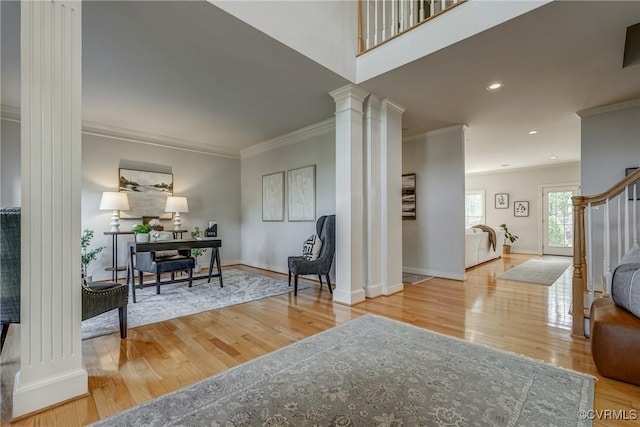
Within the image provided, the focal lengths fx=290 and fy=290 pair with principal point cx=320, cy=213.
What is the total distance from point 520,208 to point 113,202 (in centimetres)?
978

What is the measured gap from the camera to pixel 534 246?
8.07m

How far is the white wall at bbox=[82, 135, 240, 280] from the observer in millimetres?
4504

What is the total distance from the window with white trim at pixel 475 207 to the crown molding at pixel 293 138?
667 centimetres

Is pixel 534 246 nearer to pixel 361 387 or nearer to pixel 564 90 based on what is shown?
pixel 564 90

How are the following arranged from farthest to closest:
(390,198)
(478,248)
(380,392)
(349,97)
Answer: (478,248) → (390,198) → (349,97) → (380,392)

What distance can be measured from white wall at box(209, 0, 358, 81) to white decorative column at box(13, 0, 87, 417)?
103 cm

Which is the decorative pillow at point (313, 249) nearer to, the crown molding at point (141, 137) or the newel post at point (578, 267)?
the newel post at point (578, 267)

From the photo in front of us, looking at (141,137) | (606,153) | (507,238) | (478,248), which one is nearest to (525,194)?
(507,238)

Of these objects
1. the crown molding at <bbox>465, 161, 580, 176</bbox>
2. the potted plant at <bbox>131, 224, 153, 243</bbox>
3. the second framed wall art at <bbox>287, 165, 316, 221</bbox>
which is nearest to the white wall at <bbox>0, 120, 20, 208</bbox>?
the potted plant at <bbox>131, 224, 153, 243</bbox>

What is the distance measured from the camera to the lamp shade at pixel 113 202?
4246mm

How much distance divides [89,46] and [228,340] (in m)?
2.76

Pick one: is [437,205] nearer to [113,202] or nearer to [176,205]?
[176,205]

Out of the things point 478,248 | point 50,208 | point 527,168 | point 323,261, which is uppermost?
point 527,168

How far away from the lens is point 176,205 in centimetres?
495
